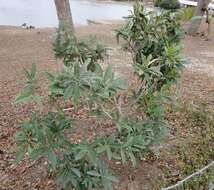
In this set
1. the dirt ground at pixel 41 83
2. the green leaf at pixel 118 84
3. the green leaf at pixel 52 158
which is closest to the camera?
the green leaf at pixel 118 84

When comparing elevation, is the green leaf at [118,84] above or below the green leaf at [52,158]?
above

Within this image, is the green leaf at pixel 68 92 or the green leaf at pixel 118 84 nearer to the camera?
the green leaf at pixel 68 92

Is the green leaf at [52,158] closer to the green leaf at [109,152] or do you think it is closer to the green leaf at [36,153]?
the green leaf at [36,153]

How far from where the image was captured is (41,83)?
3.71 metres

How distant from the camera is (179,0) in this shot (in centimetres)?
1638

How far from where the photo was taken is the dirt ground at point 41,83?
2264 millimetres

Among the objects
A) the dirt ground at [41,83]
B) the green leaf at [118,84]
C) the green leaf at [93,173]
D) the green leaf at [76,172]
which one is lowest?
the dirt ground at [41,83]

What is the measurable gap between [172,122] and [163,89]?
96 centimetres

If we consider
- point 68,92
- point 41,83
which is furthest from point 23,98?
point 41,83

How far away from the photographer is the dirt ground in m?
2.26

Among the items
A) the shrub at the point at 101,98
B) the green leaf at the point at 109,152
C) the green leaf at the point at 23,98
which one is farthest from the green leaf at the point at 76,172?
the green leaf at the point at 23,98

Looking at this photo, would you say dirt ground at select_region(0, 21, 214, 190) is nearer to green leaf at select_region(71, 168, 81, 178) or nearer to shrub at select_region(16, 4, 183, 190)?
shrub at select_region(16, 4, 183, 190)

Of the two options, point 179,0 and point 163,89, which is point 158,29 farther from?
point 179,0

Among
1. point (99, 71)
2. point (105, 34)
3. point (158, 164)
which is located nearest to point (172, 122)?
point (158, 164)
